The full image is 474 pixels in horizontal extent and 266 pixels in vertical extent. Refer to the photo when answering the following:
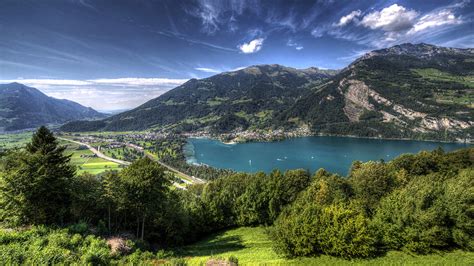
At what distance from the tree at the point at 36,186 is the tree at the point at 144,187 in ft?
15.6

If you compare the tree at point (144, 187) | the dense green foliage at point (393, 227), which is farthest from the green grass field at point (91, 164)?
the dense green foliage at point (393, 227)

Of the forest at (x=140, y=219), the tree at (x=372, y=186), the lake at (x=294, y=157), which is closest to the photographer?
the forest at (x=140, y=219)

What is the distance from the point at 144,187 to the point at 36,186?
770cm

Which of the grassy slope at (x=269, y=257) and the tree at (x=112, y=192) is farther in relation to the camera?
the tree at (x=112, y=192)

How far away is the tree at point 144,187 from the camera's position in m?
21.9

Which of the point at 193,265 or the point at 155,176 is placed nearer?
the point at 193,265

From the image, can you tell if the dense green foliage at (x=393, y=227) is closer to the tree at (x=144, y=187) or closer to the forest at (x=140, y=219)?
the forest at (x=140, y=219)

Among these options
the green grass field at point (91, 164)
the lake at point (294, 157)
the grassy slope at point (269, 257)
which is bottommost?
the green grass field at point (91, 164)

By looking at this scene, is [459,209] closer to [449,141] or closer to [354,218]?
[354,218]

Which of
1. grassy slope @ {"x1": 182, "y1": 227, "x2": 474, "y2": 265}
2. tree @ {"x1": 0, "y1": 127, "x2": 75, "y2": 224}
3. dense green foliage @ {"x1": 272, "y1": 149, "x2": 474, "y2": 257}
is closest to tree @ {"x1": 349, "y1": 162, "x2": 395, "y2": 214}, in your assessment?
dense green foliage @ {"x1": 272, "y1": 149, "x2": 474, "y2": 257}

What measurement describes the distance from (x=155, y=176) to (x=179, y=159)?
399 feet

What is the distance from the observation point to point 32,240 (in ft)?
48.7

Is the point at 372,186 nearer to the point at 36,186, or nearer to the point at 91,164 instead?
the point at 36,186

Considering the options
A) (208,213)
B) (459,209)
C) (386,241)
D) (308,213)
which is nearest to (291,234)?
(308,213)
